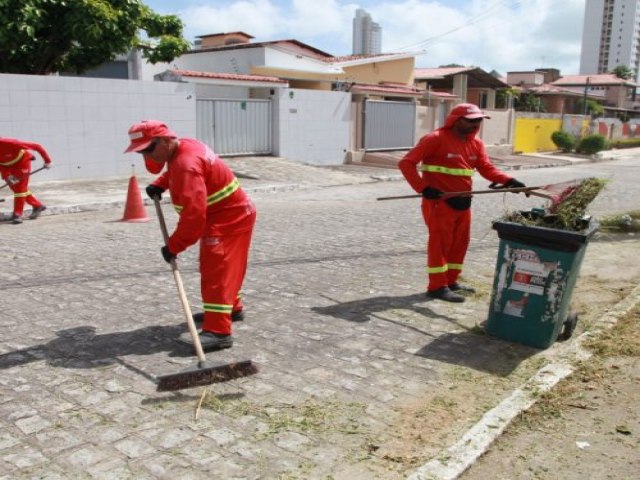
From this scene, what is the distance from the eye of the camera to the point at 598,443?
10.8 feet

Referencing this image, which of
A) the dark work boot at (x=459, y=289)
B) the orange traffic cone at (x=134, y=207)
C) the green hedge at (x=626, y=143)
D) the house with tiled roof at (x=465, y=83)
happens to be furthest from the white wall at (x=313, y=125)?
the green hedge at (x=626, y=143)

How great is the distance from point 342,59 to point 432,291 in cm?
2581

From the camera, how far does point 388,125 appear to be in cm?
2159

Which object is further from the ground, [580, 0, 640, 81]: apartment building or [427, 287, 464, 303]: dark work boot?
[580, 0, 640, 81]: apartment building

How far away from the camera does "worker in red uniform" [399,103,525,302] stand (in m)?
5.30

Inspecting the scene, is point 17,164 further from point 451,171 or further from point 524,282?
point 524,282

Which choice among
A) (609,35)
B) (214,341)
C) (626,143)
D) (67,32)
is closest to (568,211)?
(214,341)

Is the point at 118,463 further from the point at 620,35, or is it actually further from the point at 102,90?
the point at 620,35

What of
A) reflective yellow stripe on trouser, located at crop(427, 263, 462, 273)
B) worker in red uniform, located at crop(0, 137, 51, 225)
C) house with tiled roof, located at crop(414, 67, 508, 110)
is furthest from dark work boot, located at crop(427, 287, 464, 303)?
house with tiled roof, located at crop(414, 67, 508, 110)

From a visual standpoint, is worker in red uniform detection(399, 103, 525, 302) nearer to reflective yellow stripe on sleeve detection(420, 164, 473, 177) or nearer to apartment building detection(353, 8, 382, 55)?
reflective yellow stripe on sleeve detection(420, 164, 473, 177)

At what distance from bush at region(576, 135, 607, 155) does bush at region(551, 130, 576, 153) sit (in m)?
0.43

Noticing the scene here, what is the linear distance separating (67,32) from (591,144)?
23.0m

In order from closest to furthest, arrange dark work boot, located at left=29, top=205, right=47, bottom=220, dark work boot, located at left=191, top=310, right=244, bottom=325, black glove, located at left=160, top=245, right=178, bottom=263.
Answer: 1. black glove, located at left=160, top=245, right=178, bottom=263
2. dark work boot, located at left=191, top=310, right=244, bottom=325
3. dark work boot, located at left=29, top=205, right=47, bottom=220

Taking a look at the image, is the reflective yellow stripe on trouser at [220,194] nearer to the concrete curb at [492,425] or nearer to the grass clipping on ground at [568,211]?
the grass clipping on ground at [568,211]
